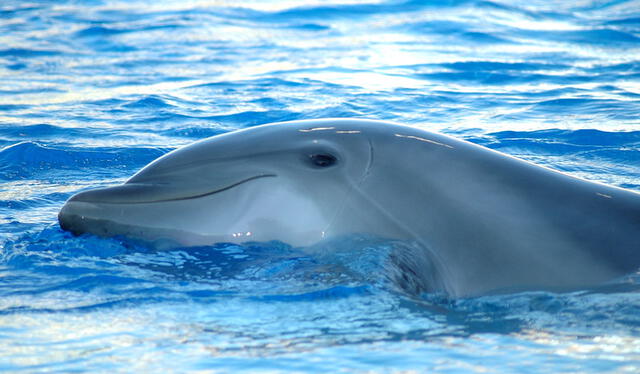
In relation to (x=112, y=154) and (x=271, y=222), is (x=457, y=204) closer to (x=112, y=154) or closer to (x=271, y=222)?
(x=271, y=222)

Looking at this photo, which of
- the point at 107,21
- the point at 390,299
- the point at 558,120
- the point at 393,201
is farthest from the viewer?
the point at 107,21

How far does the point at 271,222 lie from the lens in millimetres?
4496

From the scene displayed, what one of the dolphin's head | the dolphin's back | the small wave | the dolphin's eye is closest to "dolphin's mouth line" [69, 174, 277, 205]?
the dolphin's head

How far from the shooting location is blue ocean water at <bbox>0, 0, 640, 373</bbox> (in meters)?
3.63

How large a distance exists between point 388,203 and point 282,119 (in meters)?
6.62

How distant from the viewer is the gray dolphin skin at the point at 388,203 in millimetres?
4184

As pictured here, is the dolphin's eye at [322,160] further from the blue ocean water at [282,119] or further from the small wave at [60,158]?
the small wave at [60,158]

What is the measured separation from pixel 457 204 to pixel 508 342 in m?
0.91

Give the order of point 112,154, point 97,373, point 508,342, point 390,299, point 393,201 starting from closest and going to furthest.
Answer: point 97,373 → point 508,342 → point 390,299 → point 393,201 → point 112,154

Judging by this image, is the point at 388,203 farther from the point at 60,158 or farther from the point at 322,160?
the point at 60,158

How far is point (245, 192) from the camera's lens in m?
4.54

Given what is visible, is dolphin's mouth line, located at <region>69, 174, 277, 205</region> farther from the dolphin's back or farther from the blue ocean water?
the dolphin's back

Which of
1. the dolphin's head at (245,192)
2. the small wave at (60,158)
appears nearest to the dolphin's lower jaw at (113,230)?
the dolphin's head at (245,192)

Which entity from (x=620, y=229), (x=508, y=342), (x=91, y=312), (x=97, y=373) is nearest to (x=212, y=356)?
(x=97, y=373)
